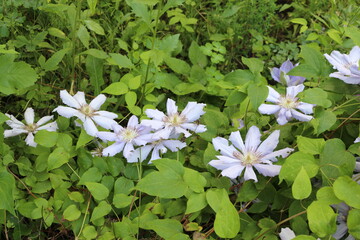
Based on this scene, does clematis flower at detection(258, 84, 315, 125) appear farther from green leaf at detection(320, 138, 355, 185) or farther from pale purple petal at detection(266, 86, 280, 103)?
green leaf at detection(320, 138, 355, 185)

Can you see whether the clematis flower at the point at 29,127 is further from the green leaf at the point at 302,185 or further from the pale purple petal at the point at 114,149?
the green leaf at the point at 302,185

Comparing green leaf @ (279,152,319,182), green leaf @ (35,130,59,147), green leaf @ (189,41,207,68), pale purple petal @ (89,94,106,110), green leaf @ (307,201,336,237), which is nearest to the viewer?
green leaf @ (307,201,336,237)

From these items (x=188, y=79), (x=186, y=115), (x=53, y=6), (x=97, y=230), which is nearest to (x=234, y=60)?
(x=188, y=79)

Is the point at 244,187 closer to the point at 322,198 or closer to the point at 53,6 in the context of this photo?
the point at 322,198

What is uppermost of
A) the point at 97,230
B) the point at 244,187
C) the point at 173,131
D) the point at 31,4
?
the point at 31,4

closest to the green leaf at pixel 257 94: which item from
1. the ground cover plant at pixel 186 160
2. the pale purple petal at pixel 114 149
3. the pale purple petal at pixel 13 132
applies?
the ground cover plant at pixel 186 160

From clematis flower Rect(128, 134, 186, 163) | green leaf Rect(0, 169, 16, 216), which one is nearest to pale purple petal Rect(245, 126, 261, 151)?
clematis flower Rect(128, 134, 186, 163)

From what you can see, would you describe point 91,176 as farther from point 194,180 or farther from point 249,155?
point 249,155
